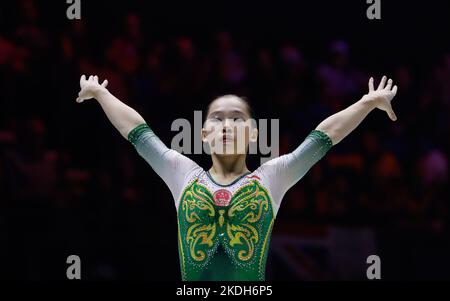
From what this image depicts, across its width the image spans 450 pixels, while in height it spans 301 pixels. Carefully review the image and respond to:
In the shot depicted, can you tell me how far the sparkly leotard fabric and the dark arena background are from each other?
0.84 metres

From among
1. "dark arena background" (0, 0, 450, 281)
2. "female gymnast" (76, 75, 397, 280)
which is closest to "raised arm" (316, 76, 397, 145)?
"female gymnast" (76, 75, 397, 280)

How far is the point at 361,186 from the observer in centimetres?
433

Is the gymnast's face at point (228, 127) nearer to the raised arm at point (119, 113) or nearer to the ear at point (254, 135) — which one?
the ear at point (254, 135)

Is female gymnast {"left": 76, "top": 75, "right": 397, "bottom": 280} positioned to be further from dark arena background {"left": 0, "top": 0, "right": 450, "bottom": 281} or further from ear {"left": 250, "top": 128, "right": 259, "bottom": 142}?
dark arena background {"left": 0, "top": 0, "right": 450, "bottom": 281}

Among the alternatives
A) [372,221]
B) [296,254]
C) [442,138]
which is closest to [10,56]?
[296,254]

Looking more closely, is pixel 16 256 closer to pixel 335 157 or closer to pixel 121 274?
pixel 121 274

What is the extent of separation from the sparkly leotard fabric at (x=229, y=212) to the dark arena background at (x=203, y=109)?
844 mm

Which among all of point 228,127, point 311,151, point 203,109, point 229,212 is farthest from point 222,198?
point 203,109

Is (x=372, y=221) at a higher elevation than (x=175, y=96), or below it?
below

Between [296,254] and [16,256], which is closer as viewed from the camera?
[16,256]

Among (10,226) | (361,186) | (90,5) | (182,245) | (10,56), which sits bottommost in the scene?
(182,245)

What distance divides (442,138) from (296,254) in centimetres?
141
